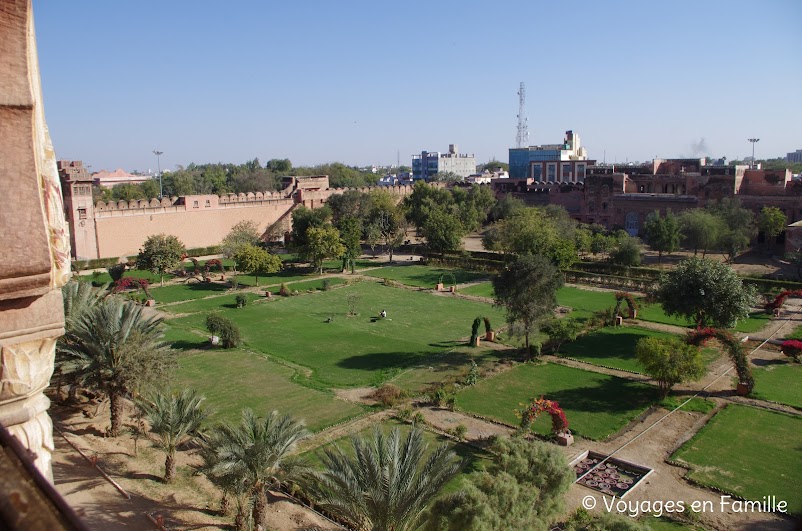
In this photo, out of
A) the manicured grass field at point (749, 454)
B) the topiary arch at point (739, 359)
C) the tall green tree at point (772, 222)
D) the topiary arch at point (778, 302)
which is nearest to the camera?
→ the manicured grass field at point (749, 454)

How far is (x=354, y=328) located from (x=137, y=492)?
11473 millimetres

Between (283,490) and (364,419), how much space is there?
3.06 metres

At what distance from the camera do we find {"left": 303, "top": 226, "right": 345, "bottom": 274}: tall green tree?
30.4 meters

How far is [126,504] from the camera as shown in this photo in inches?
376

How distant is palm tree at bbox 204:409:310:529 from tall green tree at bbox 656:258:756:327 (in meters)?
12.9

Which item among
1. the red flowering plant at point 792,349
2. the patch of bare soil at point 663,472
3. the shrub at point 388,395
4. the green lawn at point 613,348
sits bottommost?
the patch of bare soil at point 663,472

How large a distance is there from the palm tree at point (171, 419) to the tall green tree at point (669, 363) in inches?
396

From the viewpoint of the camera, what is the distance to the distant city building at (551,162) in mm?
59812

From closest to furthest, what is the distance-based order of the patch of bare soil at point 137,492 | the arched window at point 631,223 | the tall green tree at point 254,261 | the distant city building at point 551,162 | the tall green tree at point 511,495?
1. the tall green tree at point 511,495
2. the patch of bare soil at point 137,492
3. the tall green tree at point 254,261
4. the arched window at point 631,223
5. the distant city building at point 551,162

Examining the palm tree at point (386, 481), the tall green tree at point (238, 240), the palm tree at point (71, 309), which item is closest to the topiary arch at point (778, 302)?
the palm tree at point (386, 481)

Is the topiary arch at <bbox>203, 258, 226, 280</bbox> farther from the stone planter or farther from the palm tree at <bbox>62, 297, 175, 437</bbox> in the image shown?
the stone planter

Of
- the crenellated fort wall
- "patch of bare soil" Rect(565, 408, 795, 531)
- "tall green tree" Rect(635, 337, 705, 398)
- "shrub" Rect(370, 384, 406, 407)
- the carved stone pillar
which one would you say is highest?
the carved stone pillar

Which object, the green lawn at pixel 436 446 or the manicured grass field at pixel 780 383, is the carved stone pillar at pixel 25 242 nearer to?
the green lawn at pixel 436 446

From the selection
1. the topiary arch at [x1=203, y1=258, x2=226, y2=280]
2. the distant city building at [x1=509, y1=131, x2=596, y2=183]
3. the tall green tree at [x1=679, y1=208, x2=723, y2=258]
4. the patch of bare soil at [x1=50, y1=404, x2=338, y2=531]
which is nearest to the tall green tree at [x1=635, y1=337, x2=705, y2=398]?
the patch of bare soil at [x1=50, y1=404, x2=338, y2=531]
